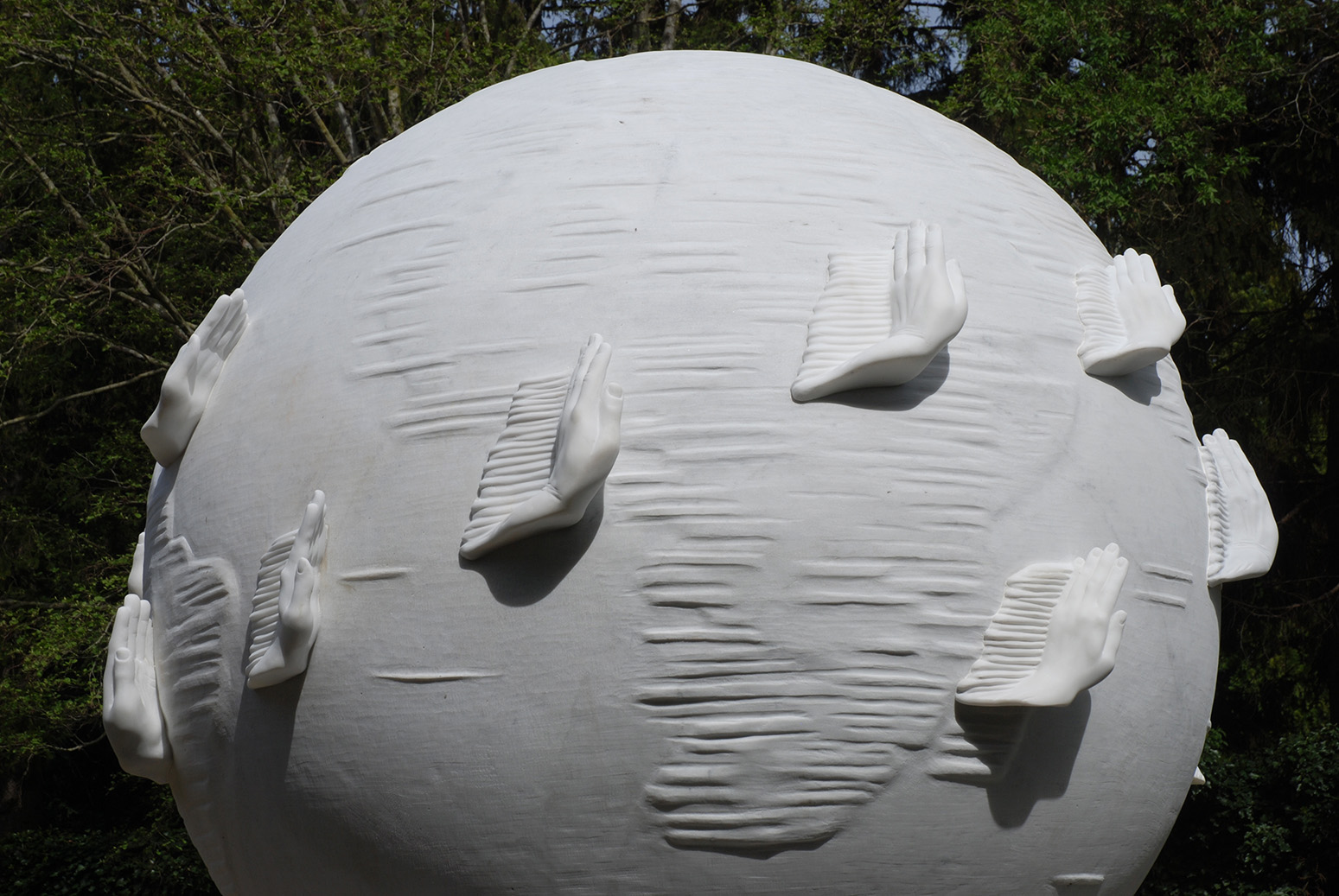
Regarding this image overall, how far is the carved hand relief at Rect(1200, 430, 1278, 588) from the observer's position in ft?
13.4

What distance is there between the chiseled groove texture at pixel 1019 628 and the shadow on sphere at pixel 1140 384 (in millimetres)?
762

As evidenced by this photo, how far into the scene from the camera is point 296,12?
36.1 ft

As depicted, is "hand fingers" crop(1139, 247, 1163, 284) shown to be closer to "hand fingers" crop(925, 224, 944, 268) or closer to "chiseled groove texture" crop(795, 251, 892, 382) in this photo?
"hand fingers" crop(925, 224, 944, 268)

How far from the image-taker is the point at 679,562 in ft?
10.7

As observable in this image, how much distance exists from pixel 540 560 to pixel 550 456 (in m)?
0.28

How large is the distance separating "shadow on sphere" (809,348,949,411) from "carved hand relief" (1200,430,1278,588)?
4.14ft

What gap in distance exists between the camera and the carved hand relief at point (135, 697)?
3.93m

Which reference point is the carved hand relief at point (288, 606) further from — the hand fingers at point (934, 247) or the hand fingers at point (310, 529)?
the hand fingers at point (934, 247)

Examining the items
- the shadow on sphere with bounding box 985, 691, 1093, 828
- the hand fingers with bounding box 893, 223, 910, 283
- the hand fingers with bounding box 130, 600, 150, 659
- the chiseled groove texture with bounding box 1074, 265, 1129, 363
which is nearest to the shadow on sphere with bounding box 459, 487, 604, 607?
the hand fingers with bounding box 893, 223, 910, 283

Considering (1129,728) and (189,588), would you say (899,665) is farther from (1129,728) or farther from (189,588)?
(189,588)

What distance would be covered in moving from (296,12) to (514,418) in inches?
352

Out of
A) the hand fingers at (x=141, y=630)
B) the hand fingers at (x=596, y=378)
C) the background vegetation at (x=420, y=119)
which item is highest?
the hand fingers at (x=596, y=378)

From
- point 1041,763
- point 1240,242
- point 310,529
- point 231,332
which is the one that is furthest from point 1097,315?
point 1240,242

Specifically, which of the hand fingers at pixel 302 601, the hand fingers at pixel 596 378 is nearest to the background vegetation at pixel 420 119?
the hand fingers at pixel 302 601
